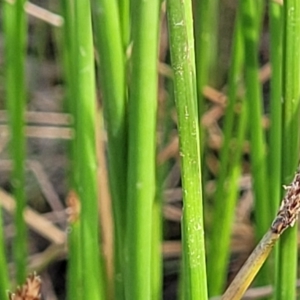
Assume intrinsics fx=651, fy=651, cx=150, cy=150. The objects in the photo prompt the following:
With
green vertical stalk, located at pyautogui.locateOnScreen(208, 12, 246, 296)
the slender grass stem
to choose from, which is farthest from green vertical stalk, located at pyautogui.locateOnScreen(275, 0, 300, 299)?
green vertical stalk, located at pyautogui.locateOnScreen(208, 12, 246, 296)

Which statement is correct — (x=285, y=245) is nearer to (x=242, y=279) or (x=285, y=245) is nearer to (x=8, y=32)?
(x=242, y=279)

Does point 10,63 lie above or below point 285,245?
above

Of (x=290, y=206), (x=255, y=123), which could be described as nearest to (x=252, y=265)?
(x=290, y=206)

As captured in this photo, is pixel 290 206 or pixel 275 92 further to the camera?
pixel 275 92

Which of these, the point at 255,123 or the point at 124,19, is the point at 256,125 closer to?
the point at 255,123

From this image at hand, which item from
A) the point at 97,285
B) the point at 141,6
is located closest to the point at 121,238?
the point at 97,285

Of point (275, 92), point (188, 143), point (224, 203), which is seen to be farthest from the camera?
point (224, 203)
